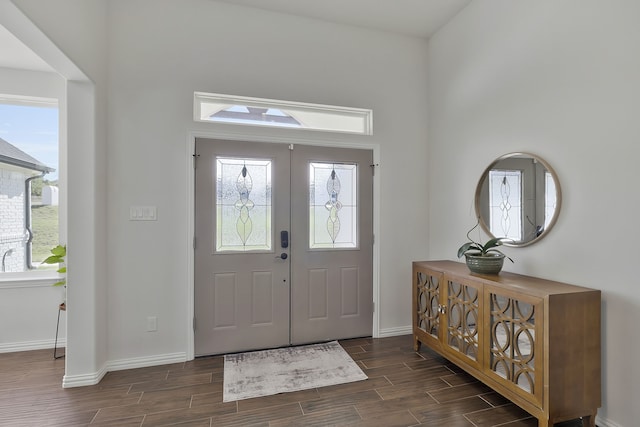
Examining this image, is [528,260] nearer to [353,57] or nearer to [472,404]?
[472,404]

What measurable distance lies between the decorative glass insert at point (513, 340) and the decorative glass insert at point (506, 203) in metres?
0.74

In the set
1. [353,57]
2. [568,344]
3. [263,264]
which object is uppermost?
[353,57]

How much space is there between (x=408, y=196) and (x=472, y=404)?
2091mm

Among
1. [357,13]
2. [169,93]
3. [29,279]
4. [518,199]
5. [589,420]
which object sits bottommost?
[589,420]

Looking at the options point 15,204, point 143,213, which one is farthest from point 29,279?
point 143,213

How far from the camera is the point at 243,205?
10.4 ft

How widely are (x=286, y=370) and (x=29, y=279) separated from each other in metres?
2.80

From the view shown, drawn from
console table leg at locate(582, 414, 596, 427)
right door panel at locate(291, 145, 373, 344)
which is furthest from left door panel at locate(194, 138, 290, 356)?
console table leg at locate(582, 414, 596, 427)

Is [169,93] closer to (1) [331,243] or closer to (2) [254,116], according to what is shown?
(2) [254,116]

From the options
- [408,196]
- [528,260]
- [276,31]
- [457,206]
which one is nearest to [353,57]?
[276,31]

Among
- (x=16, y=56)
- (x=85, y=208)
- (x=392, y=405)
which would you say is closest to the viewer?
(x=392, y=405)

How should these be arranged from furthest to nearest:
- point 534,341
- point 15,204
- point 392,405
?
point 15,204 → point 392,405 → point 534,341

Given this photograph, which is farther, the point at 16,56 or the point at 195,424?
the point at 16,56

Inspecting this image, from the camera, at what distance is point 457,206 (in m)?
3.34
